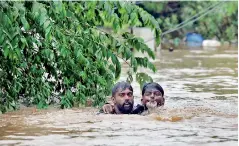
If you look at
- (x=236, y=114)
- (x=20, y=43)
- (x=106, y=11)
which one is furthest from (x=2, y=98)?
(x=236, y=114)

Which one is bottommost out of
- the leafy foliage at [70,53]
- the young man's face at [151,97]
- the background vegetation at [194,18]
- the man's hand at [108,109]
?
the man's hand at [108,109]

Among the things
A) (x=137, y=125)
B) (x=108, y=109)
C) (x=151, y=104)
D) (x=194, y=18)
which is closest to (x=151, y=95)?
(x=151, y=104)

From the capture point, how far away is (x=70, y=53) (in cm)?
1095

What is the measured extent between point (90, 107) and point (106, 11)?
2.30 meters

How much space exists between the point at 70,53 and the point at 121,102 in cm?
107

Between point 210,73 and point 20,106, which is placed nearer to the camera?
point 20,106

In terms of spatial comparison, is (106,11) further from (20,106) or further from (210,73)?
(210,73)

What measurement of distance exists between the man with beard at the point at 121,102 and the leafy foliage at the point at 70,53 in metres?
0.37

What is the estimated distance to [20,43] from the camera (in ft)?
32.0

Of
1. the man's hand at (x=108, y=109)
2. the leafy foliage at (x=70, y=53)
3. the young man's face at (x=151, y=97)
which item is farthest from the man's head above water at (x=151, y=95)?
the man's hand at (x=108, y=109)

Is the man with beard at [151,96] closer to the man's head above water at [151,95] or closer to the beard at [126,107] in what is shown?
the man's head above water at [151,95]

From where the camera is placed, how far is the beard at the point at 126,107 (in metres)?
11.0

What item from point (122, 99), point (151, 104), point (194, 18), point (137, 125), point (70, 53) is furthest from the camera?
point (194, 18)

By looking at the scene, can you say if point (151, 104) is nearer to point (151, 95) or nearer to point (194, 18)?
point (151, 95)
